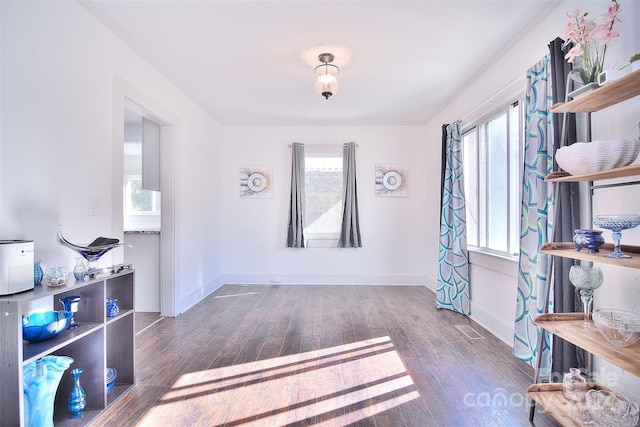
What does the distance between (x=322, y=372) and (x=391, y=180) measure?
3353mm

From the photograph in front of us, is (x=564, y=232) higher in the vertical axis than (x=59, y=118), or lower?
lower

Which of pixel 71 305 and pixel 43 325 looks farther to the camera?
pixel 71 305

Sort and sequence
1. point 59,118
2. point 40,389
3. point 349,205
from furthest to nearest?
point 349,205, point 59,118, point 40,389

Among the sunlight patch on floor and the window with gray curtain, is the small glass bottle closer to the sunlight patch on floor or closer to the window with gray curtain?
the sunlight patch on floor

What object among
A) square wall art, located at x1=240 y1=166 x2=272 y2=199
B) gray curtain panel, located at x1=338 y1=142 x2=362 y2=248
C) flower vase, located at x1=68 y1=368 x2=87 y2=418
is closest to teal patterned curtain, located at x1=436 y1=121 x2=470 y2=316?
gray curtain panel, located at x1=338 y1=142 x2=362 y2=248

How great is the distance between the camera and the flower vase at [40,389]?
58.1 inches

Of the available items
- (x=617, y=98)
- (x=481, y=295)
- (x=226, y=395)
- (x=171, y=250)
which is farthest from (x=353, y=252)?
(x=617, y=98)

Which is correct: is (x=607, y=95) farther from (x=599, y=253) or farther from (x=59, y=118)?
(x=59, y=118)

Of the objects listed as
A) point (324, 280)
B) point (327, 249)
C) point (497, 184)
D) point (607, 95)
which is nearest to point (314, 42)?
point (607, 95)

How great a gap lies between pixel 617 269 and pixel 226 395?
2.37 meters

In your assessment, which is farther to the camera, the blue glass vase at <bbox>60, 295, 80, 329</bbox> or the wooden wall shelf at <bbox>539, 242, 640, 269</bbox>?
the blue glass vase at <bbox>60, 295, 80, 329</bbox>

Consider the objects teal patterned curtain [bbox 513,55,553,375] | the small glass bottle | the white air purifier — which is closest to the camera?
the white air purifier

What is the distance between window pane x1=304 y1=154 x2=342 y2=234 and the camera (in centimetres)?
497

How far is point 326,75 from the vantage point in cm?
285
